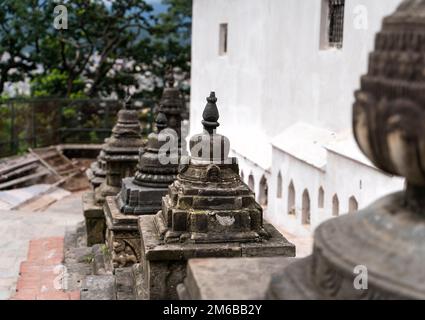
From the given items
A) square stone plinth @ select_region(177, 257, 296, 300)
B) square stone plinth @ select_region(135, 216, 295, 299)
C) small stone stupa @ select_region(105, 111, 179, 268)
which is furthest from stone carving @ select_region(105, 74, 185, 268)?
square stone plinth @ select_region(177, 257, 296, 300)

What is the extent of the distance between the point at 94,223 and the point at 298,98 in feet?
13.3

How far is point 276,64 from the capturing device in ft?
37.8

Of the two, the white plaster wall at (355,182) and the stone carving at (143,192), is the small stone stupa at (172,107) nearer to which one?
the stone carving at (143,192)

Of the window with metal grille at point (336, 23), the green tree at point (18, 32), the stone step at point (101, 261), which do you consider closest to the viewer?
the stone step at point (101, 261)

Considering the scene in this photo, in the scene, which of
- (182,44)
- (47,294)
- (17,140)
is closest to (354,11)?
(47,294)

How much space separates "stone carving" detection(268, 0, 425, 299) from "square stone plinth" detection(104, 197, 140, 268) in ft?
12.3

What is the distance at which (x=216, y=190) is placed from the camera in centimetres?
467

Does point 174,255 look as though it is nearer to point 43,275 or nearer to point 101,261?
point 101,261

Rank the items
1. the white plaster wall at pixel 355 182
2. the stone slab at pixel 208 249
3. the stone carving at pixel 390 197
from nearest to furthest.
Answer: the stone carving at pixel 390 197 → the stone slab at pixel 208 249 → the white plaster wall at pixel 355 182

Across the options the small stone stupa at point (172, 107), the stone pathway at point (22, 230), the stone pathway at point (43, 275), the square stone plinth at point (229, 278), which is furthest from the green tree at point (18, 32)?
the square stone plinth at point (229, 278)

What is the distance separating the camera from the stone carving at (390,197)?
7.95ft

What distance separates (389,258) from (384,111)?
1.89 feet

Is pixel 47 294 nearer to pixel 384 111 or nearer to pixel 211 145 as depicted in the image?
pixel 211 145

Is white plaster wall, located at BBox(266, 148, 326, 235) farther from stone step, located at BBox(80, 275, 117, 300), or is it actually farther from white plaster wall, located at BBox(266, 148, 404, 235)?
stone step, located at BBox(80, 275, 117, 300)
